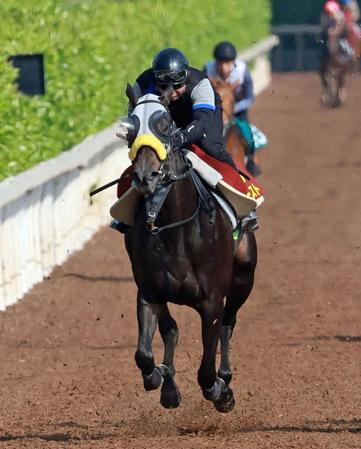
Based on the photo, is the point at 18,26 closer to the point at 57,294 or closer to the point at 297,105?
the point at 57,294

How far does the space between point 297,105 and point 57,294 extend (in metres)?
19.0

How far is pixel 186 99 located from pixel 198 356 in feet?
9.73

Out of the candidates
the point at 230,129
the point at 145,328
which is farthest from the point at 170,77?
the point at 230,129

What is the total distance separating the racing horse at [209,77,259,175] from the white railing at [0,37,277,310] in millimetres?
1676

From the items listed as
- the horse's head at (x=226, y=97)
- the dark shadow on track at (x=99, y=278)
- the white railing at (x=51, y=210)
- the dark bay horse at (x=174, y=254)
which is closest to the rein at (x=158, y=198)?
the dark bay horse at (x=174, y=254)

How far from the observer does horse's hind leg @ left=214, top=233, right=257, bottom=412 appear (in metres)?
8.92

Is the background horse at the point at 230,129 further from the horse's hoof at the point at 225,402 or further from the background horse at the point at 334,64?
the background horse at the point at 334,64

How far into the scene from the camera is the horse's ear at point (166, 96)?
7.40 m

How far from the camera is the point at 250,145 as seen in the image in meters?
13.1

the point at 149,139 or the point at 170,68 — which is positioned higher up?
the point at 170,68

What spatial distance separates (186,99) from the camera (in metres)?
8.12

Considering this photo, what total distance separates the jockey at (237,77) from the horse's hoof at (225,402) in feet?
14.3

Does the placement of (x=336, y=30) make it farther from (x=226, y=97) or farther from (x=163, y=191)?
(x=163, y=191)

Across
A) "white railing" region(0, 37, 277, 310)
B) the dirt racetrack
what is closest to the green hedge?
"white railing" region(0, 37, 277, 310)
